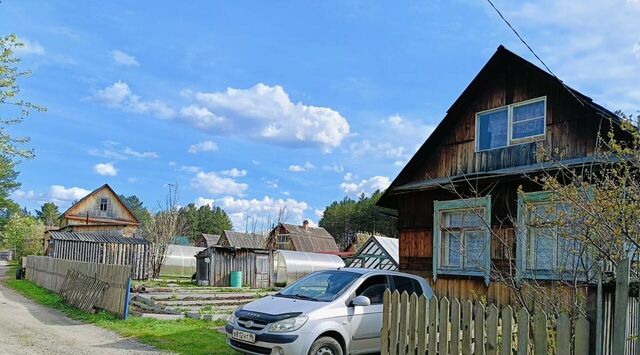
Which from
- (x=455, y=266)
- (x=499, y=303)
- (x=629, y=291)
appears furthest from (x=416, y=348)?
(x=455, y=266)

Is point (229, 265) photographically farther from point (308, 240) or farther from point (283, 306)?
point (308, 240)

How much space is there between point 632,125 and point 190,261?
42338 millimetres

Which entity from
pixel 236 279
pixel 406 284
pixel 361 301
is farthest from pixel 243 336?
pixel 236 279

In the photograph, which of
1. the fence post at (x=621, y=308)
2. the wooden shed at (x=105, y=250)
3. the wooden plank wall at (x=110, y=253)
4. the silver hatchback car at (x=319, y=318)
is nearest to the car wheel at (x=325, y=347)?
the silver hatchback car at (x=319, y=318)

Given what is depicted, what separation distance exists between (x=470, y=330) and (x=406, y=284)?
3.59 m

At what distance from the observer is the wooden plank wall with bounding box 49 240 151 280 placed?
101 feet

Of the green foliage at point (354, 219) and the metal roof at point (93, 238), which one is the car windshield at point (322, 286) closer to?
the metal roof at point (93, 238)

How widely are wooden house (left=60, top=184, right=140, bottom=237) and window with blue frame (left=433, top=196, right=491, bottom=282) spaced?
173 ft

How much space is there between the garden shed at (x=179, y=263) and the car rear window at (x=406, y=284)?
115ft

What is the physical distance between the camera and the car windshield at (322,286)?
8844mm

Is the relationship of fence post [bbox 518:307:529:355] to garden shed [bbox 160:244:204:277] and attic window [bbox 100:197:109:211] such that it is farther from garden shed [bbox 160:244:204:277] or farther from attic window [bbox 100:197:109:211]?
attic window [bbox 100:197:109:211]

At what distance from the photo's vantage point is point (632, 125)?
507 centimetres

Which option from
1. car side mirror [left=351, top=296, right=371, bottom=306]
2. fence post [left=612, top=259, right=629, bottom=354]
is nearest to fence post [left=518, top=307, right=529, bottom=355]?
fence post [left=612, top=259, right=629, bottom=354]

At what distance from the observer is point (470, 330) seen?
6.18 metres
